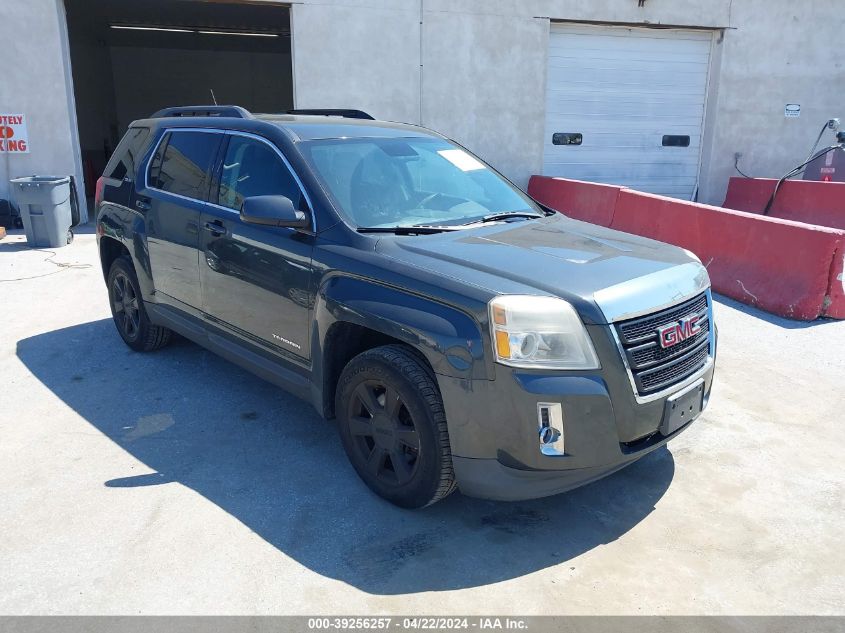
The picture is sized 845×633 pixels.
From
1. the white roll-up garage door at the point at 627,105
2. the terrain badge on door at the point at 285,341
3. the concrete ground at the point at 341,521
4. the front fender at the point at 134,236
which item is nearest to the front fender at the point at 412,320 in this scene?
the terrain badge on door at the point at 285,341

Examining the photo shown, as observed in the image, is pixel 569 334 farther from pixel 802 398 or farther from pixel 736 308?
pixel 736 308

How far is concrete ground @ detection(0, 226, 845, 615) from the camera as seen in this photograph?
2928 millimetres

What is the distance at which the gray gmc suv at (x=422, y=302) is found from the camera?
3.01m

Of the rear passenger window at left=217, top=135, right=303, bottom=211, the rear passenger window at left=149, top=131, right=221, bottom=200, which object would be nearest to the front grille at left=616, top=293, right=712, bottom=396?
the rear passenger window at left=217, top=135, right=303, bottom=211

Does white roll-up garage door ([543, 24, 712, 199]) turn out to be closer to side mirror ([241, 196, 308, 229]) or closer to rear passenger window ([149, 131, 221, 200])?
rear passenger window ([149, 131, 221, 200])

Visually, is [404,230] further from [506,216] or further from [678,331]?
[678,331]

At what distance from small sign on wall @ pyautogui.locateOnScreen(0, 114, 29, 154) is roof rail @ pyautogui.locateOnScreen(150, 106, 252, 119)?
720cm

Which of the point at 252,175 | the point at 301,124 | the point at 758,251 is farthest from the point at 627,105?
the point at 252,175

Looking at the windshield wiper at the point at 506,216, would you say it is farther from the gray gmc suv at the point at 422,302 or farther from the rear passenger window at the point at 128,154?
the rear passenger window at the point at 128,154

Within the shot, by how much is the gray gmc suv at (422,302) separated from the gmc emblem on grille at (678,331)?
0.05 ft

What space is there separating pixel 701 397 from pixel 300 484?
2.14 metres

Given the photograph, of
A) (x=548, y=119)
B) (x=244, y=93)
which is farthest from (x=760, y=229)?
(x=244, y=93)

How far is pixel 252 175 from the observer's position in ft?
14.1

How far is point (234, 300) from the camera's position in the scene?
4328 millimetres
